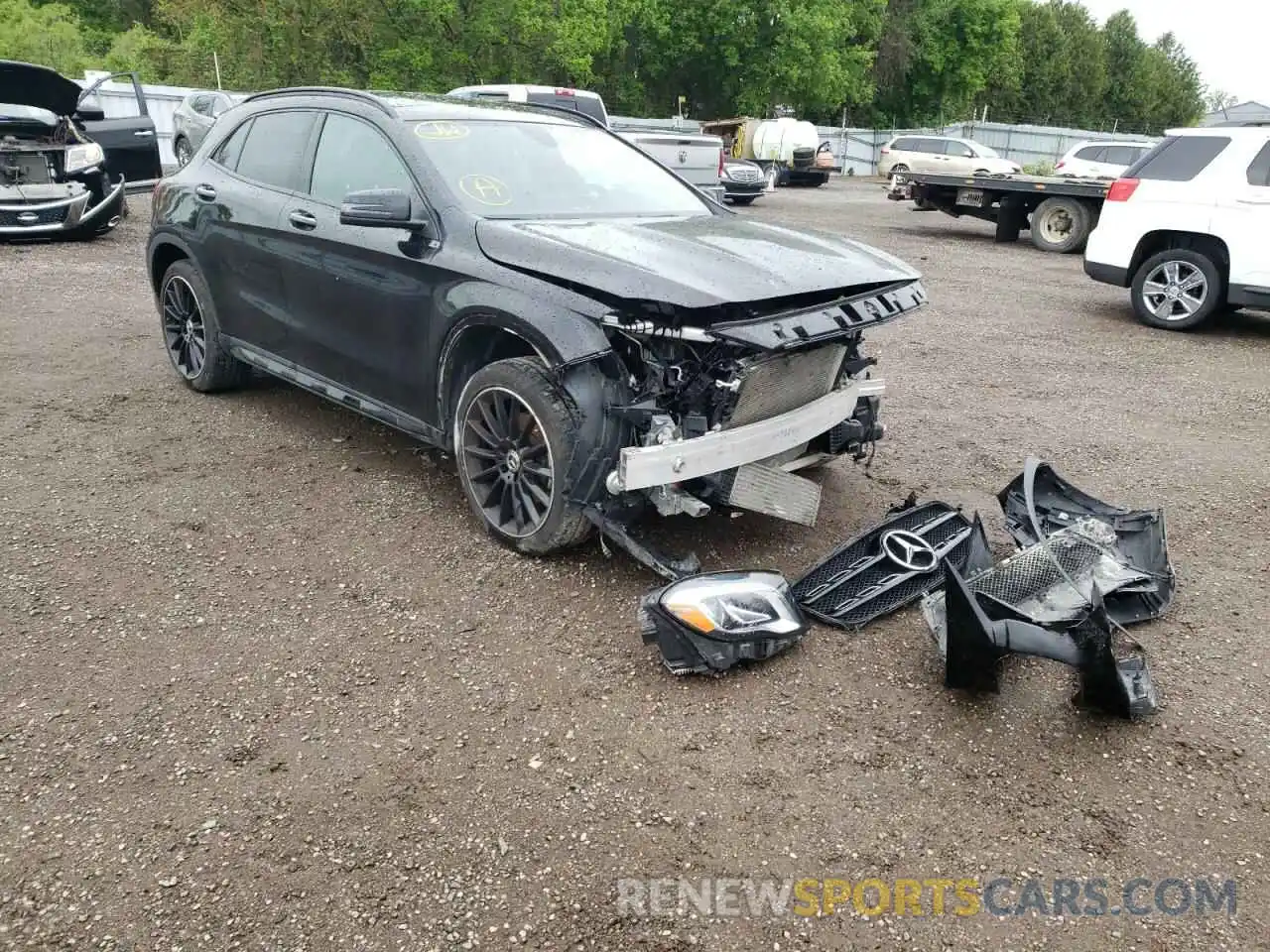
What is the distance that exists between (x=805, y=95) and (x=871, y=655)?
40338 mm

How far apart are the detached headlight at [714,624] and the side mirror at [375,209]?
73.2 inches

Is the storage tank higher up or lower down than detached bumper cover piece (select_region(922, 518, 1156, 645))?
higher up

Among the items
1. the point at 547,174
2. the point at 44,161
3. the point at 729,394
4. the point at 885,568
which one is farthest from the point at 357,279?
the point at 44,161

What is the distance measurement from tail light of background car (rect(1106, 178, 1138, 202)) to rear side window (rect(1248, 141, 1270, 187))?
931 mm

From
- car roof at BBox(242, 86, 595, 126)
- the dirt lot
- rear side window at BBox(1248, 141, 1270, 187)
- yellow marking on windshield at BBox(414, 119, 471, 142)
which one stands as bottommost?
the dirt lot

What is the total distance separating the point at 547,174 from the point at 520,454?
1435 mm

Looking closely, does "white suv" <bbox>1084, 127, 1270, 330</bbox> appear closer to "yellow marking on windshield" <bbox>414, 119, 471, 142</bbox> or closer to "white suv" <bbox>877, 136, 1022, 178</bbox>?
"yellow marking on windshield" <bbox>414, 119, 471, 142</bbox>

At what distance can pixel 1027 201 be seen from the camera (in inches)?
556

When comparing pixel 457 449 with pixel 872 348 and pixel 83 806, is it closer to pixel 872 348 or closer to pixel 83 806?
pixel 83 806

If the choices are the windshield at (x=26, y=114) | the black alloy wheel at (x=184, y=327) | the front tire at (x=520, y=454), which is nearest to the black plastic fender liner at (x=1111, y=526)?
the front tire at (x=520, y=454)

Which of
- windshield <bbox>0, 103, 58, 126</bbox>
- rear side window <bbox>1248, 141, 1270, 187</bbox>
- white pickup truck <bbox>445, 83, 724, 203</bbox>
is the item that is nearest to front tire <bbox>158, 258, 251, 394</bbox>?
windshield <bbox>0, 103, 58, 126</bbox>

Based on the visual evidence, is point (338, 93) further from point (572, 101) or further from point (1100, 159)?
point (1100, 159)

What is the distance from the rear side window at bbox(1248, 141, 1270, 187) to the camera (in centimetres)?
793

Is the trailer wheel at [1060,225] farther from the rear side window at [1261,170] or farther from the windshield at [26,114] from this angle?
the windshield at [26,114]
